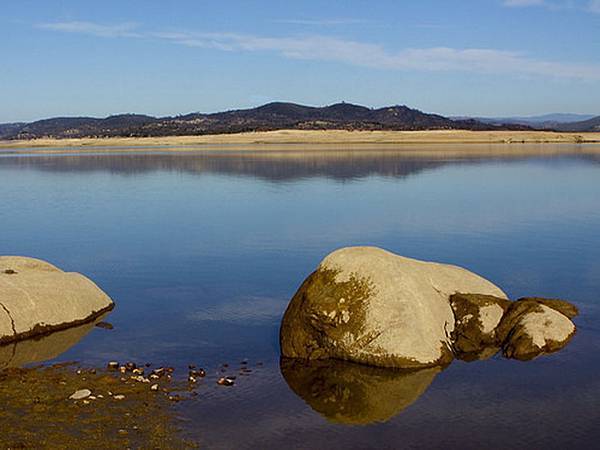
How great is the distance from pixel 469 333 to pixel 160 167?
7743 cm

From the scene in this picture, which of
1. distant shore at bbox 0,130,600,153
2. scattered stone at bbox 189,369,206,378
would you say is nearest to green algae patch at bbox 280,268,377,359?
scattered stone at bbox 189,369,206,378

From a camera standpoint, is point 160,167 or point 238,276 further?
point 160,167

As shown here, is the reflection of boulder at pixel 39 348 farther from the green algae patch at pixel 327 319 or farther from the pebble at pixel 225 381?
the green algae patch at pixel 327 319

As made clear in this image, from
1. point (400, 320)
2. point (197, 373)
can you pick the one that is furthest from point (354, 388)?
point (197, 373)

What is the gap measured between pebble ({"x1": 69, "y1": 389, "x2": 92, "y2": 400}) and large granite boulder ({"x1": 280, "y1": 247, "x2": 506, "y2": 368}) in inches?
205

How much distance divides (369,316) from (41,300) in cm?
971

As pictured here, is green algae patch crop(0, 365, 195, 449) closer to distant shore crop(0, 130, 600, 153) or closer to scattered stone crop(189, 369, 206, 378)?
scattered stone crop(189, 369, 206, 378)

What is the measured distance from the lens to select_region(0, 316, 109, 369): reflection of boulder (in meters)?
17.1

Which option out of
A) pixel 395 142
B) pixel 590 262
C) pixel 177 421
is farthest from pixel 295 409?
pixel 395 142

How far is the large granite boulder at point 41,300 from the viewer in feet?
61.6

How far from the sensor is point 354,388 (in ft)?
51.0

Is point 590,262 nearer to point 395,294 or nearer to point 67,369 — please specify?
point 395,294

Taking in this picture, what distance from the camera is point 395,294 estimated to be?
17172 millimetres

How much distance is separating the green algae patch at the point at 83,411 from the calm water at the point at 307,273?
737 mm
